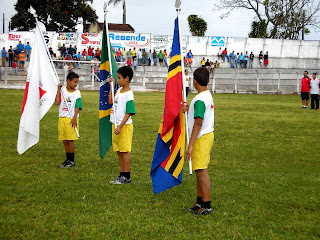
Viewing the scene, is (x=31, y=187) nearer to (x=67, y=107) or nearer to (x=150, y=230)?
(x=67, y=107)

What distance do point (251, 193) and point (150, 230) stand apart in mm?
2036

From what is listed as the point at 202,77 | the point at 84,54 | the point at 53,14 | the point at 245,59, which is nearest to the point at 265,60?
the point at 245,59

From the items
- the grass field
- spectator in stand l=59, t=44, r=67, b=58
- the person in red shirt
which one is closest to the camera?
the grass field

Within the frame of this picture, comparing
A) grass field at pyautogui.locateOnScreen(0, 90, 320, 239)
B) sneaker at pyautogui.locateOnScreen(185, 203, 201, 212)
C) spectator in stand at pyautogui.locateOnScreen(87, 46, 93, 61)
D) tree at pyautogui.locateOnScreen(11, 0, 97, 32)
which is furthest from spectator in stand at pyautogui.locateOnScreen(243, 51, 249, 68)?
sneaker at pyautogui.locateOnScreen(185, 203, 201, 212)

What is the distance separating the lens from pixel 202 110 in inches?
184

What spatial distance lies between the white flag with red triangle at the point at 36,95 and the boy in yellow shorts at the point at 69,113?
20 cm

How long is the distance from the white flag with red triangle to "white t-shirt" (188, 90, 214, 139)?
131 inches

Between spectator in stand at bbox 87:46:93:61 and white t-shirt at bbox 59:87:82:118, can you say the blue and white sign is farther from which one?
white t-shirt at bbox 59:87:82:118

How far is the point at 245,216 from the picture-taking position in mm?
4902

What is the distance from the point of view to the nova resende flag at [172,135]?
17.1 ft

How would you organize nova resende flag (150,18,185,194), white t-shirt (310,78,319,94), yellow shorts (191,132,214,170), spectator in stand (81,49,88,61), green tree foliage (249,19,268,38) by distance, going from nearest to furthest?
yellow shorts (191,132,214,170) → nova resende flag (150,18,185,194) → white t-shirt (310,78,319,94) → spectator in stand (81,49,88,61) → green tree foliage (249,19,268,38)

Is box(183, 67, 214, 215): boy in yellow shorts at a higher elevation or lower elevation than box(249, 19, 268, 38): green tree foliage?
lower

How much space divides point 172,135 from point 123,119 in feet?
3.44

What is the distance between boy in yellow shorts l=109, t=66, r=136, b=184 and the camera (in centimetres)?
605
